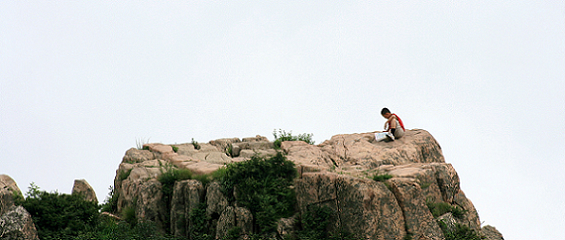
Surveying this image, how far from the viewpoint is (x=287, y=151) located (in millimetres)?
24234

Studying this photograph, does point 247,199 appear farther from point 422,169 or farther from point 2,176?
point 2,176

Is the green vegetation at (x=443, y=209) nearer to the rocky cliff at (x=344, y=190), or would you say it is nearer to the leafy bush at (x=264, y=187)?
the rocky cliff at (x=344, y=190)

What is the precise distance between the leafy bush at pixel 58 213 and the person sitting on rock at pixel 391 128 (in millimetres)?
11235

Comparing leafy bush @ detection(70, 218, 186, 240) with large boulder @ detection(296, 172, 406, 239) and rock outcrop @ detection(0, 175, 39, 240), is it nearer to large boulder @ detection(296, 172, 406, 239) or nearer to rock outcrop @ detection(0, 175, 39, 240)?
rock outcrop @ detection(0, 175, 39, 240)

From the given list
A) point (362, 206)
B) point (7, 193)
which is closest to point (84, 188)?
point (7, 193)

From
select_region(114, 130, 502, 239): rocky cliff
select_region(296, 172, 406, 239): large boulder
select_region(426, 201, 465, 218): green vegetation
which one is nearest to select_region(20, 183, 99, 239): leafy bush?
select_region(114, 130, 502, 239): rocky cliff

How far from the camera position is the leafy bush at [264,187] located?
18.3m

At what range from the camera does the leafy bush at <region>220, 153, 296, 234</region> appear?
18312 mm

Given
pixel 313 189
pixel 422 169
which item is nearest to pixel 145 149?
pixel 313 189

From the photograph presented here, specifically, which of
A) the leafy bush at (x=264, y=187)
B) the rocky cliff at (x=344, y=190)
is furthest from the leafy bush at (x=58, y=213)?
the leafy bush at (x=264, y=187)

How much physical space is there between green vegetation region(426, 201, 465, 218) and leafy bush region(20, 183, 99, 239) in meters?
10.5

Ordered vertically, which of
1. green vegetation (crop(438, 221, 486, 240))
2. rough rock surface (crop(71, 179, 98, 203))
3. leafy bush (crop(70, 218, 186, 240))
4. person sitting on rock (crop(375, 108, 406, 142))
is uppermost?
person sitting on rock (crop(375, 108, 406, 142))

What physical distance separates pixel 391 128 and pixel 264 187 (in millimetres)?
7938

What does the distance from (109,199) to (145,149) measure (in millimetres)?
3532
